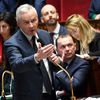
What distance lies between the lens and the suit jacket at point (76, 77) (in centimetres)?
141

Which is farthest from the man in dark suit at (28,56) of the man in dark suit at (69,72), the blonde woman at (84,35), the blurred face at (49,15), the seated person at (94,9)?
the seated person at (94,9)

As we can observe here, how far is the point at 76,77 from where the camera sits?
1.42 meters

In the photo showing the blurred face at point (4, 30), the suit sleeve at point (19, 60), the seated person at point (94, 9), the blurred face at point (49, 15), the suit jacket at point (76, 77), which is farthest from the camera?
the seated person at point (94, 9)

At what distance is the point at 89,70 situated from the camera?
1.46 m

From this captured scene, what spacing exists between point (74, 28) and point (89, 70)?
510mm

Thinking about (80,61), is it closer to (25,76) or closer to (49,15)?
(25,76)

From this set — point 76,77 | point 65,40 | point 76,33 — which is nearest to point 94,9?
point 76,33

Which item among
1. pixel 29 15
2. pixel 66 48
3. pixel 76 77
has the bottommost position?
pixel 76 77

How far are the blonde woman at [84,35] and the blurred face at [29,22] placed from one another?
62cm

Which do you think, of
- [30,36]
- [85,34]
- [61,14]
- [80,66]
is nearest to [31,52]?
[30,36]

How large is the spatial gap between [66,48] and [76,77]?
14 cm

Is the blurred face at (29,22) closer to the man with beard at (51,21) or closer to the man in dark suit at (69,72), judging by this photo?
the man in dark suit at (69,72)

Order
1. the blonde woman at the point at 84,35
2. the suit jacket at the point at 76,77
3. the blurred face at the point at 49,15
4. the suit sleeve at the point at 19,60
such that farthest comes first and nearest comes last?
1. the blurred face at the point at 49,15
2. the blonde woman at the point at 84,35
3. the suit jacket at the point at 76,77
4. the suit sleeve at the point at 19,60

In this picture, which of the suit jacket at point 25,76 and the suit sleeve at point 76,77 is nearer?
the suit jacket at point 25,76
